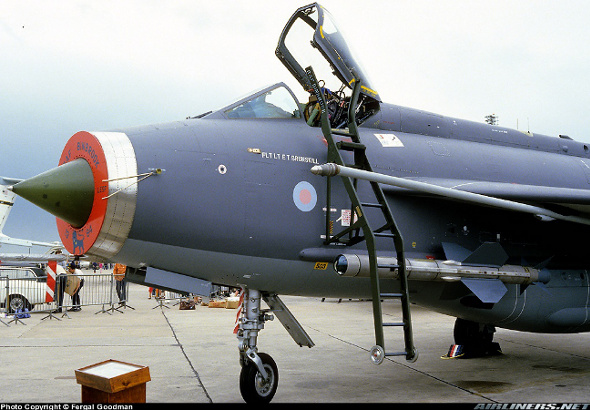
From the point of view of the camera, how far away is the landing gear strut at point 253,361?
17.8ft

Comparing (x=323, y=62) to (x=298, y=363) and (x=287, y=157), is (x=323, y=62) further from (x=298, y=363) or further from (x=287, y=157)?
(x=298, y=363)

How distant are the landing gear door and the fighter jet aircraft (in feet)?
0.06

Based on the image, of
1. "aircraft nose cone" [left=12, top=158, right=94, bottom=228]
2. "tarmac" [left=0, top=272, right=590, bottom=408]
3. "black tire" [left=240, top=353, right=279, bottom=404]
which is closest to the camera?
"aircraft nose cone" [left=12, top=158, right=94, bottom=228]

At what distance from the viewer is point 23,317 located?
14.1 meters

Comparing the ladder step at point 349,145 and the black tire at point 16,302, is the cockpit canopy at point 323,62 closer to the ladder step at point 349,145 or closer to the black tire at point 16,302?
the ladder step at point 349,145

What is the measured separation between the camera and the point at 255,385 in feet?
17.8

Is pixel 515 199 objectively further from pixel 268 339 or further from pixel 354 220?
pixel 268 339

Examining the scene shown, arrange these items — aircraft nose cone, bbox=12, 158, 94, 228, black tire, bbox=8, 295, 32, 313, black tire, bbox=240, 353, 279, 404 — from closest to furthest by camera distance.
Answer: aircraft nose cone, bbox=12, 158, 94, 228 → black tire, bbox=240, 353, 279, 404 → black tire, bbox=8, 295, 32, 313

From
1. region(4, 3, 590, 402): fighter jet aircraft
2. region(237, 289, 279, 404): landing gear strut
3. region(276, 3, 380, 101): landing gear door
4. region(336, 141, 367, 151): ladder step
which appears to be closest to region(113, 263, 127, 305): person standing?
region(4, 3, 590, 402): fighter jet aircraft

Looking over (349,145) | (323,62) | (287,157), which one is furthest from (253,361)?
(323,62)

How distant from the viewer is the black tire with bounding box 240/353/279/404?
17.7ft

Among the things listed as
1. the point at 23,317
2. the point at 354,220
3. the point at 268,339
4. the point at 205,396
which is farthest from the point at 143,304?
the point at 354,220

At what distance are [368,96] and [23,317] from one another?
38.4 feet

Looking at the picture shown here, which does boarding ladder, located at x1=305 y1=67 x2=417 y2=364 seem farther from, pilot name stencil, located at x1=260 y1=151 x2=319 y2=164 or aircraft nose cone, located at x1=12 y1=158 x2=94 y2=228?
aircraft nose cone, located at x1=12 y1=158 x2=94 y2=228
